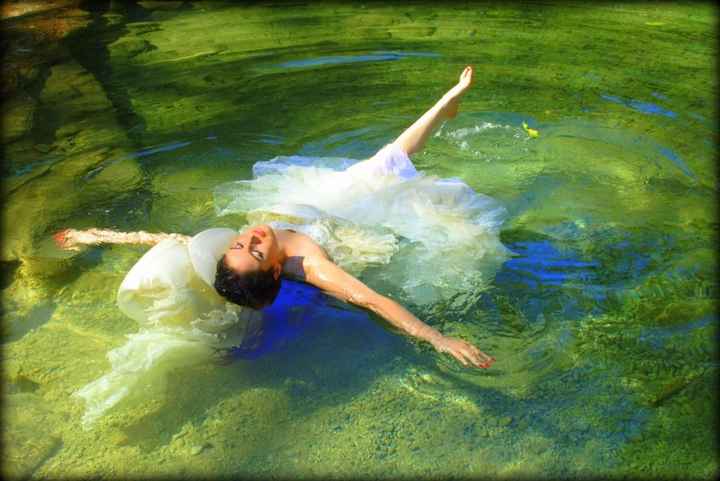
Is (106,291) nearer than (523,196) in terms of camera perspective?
Yes

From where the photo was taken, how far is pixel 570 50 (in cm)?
723

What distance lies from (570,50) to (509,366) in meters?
4.97

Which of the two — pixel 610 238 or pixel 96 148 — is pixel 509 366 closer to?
pixel 610 238

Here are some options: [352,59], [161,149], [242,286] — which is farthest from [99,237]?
[352,59]

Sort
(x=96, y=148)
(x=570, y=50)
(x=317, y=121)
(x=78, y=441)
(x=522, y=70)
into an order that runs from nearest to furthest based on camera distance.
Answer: (x=78, y=441), (x=96, y=148), (x=317, y=121), (x=522, y=70), (x=570, y=50)

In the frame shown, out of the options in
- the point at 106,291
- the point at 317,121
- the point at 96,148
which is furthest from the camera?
the point at 317,121

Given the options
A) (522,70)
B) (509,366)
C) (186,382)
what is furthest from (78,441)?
(522,70)

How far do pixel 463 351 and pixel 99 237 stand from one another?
7.29 ft

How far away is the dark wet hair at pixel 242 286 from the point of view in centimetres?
312

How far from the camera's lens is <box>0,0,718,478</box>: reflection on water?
2.87 metres

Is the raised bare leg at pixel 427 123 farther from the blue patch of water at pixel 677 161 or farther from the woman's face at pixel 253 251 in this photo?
the blue patch of water at pixel 677 161

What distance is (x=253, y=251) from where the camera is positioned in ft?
10.5

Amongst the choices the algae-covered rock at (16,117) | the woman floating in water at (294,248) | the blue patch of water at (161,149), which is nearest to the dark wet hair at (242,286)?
the woman floating in water at (294,248)

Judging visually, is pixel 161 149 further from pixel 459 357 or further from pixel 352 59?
pixel 459 357
